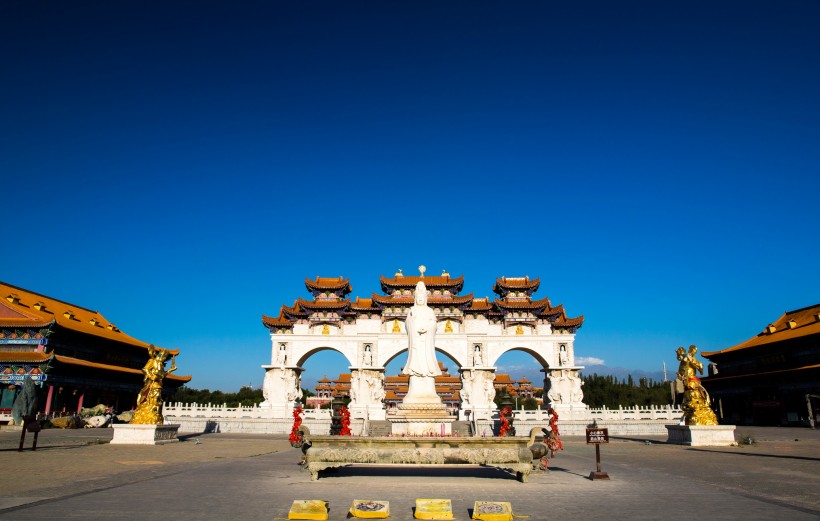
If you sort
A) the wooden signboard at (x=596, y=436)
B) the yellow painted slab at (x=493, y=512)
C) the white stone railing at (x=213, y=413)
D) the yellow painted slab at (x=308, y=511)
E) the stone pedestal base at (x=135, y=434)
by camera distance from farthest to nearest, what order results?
the white stone railing at (x=213, y=413) < the stone pedestal base at (x=135, y=434) < the wooden signboard at (x=596, y=436) < the yellow painted slab at (x=308, y=511) < the yellow painted slab at (x=493, y=512)

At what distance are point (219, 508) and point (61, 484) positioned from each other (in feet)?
14.8

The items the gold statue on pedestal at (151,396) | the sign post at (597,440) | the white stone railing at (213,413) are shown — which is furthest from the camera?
the white stone railing at (213,413)

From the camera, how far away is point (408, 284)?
1993 inches

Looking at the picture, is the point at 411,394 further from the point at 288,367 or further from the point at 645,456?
the point at 288,367

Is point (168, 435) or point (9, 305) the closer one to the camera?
point (168, 435)

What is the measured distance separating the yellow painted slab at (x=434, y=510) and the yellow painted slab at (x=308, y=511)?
51.9 inches

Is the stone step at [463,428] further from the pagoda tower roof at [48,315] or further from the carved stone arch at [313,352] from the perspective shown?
the pagoda tower roof at [48,315]

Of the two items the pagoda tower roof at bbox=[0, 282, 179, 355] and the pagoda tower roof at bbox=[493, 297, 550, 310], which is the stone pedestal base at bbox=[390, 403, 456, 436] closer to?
the pagoda tower roof at bbox=[0, 282, 179, 355]

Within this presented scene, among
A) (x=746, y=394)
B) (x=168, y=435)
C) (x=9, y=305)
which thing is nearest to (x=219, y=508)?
(x=168, y=435)

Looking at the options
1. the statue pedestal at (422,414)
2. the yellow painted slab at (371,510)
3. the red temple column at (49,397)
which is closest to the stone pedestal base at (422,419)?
the statue pedestal at (422,414)

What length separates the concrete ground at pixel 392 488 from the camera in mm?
7605

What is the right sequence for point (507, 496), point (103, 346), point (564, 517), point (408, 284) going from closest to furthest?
1. point (564, 517)
2. point (507, 496)
3. point (103, 346)
4. point (408, 284)

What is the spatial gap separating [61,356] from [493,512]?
1566 inches

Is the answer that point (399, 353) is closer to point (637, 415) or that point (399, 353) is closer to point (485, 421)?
point (485, 421)
